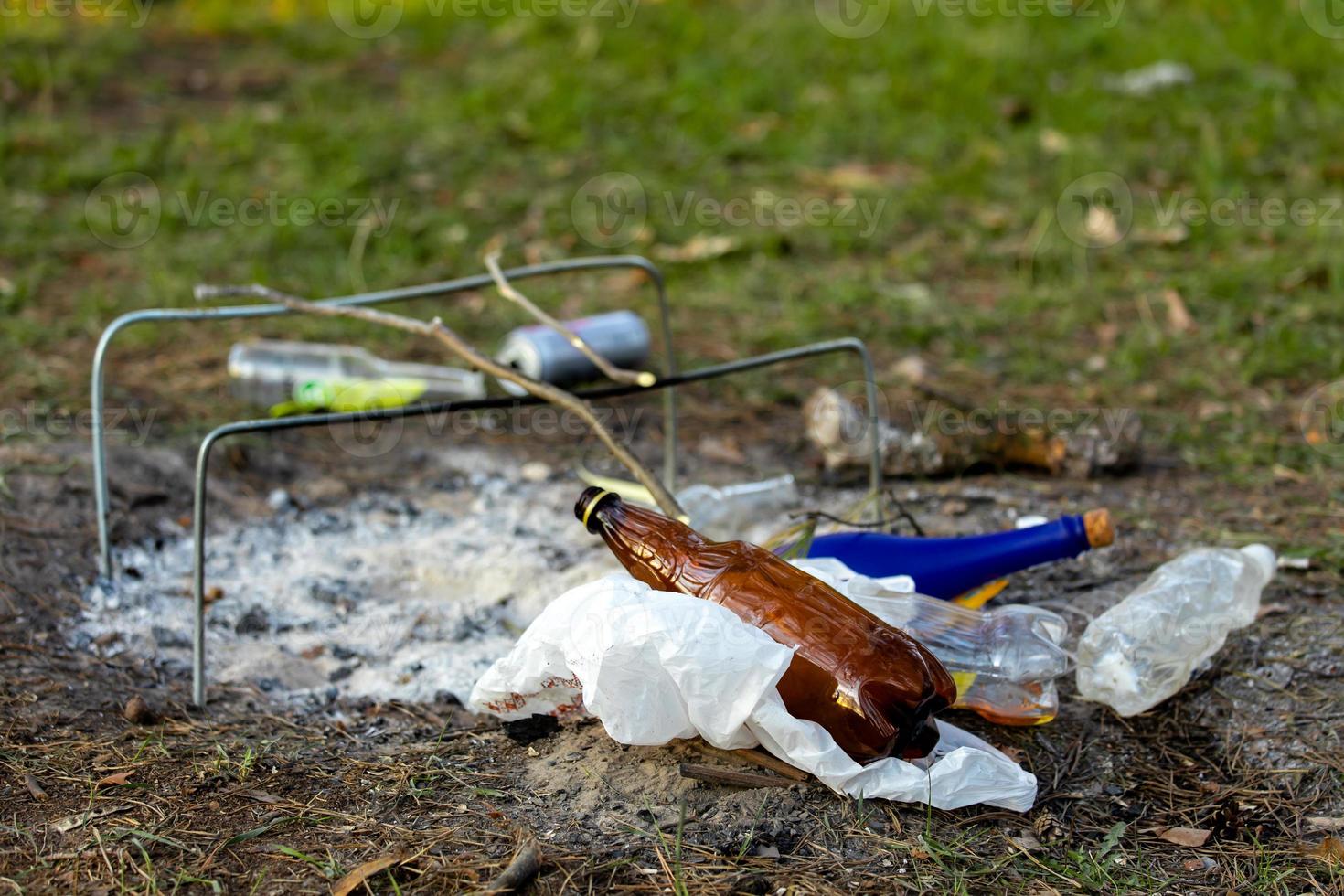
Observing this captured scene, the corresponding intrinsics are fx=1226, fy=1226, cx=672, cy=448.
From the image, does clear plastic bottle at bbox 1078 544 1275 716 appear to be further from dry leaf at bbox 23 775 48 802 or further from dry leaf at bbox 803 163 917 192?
dry leaf at bbox 803 163 917 192

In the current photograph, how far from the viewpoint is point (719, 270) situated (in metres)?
4.51

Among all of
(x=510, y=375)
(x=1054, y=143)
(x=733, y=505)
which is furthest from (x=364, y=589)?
(x=1054, y=143)

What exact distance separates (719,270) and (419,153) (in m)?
1.57

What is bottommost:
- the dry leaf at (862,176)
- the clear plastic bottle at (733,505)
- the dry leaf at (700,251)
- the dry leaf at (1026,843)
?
the dry leaf at (1026,843)

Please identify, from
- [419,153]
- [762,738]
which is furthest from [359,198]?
[762,738]

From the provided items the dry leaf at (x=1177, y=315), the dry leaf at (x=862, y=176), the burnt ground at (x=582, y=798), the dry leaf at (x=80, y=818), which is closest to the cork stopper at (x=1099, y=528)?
the burnt ground at (x=582, y=798)

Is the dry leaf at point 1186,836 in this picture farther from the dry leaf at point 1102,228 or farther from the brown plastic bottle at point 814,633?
the dry leaf at point 1102,228

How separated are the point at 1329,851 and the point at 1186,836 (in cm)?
19

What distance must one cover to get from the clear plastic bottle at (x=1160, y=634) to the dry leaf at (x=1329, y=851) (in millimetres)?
343

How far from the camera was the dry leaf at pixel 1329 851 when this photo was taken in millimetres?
1686

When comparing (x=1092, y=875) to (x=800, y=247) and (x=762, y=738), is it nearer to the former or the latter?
(x=762, y=738)

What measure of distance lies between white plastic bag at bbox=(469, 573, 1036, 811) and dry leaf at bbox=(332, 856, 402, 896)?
0.33 metres

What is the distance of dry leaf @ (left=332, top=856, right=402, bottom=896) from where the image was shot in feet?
4.97

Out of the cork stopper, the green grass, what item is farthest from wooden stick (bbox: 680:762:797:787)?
the green grass
